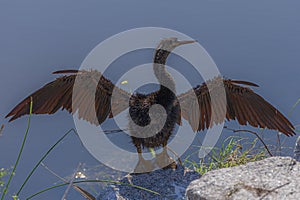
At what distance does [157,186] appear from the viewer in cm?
425

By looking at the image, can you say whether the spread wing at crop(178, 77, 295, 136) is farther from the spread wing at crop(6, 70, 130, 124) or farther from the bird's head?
the spread wing at crop(6, 70, 130, 124)

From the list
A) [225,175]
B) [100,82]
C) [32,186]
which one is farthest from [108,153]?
[225,175]

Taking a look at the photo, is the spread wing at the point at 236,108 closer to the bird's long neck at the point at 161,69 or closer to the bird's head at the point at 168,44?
the bird's long neck at the point at 161,69

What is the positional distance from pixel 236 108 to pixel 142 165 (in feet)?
3.12

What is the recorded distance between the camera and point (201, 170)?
4965 millimetres

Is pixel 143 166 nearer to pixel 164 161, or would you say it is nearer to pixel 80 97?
pixel 164 161

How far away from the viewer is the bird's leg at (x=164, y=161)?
180 inches

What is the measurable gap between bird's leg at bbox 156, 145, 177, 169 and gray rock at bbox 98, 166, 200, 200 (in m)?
0.05

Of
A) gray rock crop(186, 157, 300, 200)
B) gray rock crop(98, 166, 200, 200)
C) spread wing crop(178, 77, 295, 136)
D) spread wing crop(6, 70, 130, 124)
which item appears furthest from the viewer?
spread wing crop(178, 77, 295, 136)

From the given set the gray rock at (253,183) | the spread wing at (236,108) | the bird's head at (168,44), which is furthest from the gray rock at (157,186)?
the gray rock at (253,183)

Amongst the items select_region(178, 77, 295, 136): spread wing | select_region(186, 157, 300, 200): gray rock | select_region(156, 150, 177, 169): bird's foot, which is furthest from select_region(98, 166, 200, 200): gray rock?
select_region(186, 157, 300, 200): gray rock

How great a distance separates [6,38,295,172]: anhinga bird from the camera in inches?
173

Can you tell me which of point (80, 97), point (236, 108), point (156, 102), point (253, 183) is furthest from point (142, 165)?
point (253, 183)

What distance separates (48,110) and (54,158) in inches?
92.7
